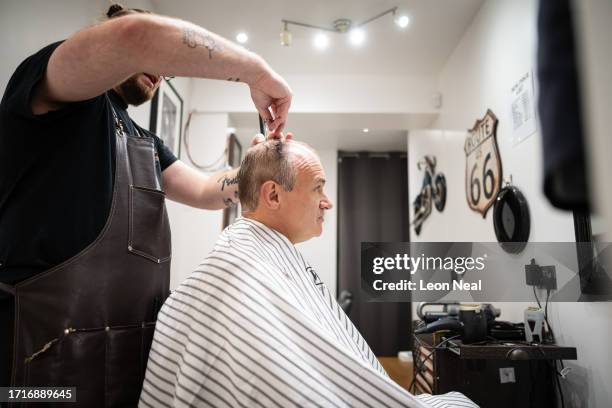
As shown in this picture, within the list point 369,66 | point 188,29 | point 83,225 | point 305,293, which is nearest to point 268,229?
point 305,293

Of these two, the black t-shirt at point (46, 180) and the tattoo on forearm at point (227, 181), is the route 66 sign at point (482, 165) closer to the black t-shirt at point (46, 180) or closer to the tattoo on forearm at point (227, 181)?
the tattoo on forearm at point (227, 181)

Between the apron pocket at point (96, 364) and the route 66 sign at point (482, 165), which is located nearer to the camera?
the apron pocket at point (96, 364)

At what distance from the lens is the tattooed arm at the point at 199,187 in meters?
1.57

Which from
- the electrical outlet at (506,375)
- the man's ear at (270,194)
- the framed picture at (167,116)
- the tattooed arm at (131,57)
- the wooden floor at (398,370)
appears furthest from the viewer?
the wooden floor at (398,370)

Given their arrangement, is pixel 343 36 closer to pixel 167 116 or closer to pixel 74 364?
pixel 167 116

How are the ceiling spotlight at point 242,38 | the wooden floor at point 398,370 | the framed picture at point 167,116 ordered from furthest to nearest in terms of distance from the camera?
the wooden floor at point 398,370 < the ceiling spotlight at point 242,38 < the framed picture at point 167,116

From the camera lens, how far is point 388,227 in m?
6.08

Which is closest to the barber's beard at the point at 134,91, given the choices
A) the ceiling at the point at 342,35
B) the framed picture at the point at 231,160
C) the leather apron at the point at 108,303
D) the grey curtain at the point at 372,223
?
the leather apron at the point at 108,303

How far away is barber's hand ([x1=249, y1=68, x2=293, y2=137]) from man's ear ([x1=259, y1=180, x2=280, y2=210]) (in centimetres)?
17

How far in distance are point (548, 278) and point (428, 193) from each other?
92.3 inches

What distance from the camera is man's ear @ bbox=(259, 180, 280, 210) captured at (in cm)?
128

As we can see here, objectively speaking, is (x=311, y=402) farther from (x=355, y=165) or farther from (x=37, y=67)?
(x=355, y=165)

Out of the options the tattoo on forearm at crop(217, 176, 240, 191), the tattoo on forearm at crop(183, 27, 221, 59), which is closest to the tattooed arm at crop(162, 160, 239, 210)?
the tattoo on forearm at crop(217, 176, 240, 191)

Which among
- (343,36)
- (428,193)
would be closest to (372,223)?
(428,193)
